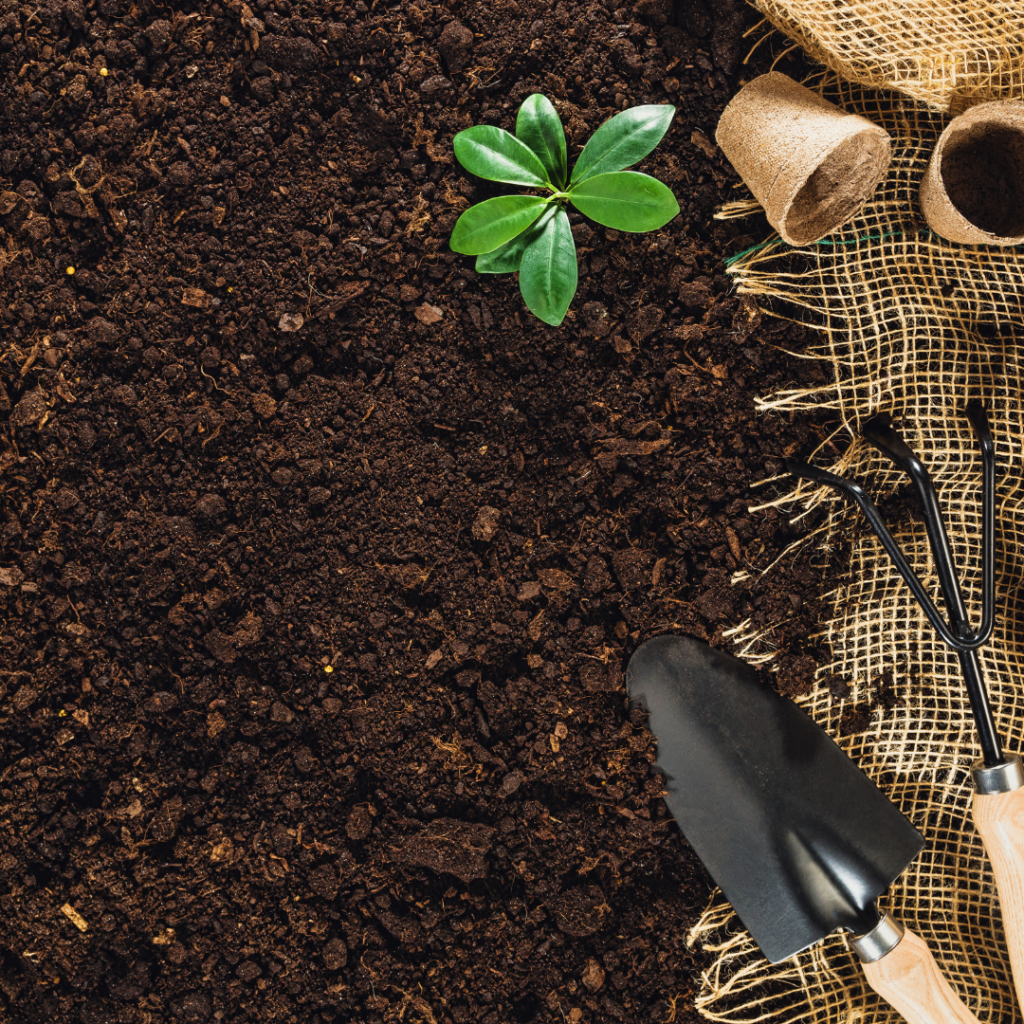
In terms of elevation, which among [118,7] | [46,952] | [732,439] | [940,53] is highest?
[118,7]

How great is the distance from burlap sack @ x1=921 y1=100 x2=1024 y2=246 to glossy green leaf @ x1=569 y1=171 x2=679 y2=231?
0.46 metres

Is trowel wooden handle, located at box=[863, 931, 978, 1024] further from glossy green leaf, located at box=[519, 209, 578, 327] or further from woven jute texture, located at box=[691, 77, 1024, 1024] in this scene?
glossy green leaf, located at box=[519, 209, 578, 327]

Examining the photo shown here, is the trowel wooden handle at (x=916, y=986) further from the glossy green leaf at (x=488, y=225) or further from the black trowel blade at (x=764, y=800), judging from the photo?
the glossy green leaf at (x=488, y=225)

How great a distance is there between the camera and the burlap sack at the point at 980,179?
1.38 meters

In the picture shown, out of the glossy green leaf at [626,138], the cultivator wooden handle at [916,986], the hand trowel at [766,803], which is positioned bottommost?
the cultivator wooden handle at [916,986]

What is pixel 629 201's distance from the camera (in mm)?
1425

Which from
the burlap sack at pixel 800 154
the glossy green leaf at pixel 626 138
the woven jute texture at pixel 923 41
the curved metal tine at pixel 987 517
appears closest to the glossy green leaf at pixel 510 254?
the glossy green leaf at pixel 626 138

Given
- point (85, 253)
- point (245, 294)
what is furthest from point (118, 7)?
point (245, 294)

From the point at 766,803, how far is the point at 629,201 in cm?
112

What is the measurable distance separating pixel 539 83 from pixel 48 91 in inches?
36.5

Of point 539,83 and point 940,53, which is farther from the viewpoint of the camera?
point 539,83

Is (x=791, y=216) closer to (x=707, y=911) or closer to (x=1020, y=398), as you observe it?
(x=1020, y=398)

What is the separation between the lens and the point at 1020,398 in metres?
1.54

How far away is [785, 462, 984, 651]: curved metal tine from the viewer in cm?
129
